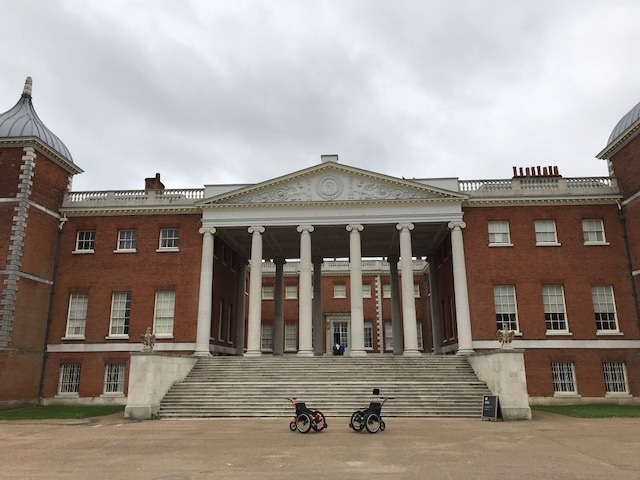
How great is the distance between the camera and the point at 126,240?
32.9 meters

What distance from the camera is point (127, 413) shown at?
21375 millimetres

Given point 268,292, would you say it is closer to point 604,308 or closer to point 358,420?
point 604,308

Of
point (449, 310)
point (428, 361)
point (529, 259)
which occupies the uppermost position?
point (529, 259)

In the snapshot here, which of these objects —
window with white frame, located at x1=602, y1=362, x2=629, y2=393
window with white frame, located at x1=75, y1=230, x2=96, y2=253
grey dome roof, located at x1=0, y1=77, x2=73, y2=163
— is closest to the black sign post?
window with white frame, located at x1=602, y1=362, x2=629, y2=393

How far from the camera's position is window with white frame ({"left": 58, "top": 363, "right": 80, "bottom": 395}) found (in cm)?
3003

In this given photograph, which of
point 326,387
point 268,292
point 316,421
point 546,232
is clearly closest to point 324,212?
point 326,387

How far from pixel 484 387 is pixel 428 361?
4.01 metres

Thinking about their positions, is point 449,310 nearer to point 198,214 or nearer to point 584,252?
point 584,252

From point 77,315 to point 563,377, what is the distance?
3018 cm

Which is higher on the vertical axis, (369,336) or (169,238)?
(169,238)

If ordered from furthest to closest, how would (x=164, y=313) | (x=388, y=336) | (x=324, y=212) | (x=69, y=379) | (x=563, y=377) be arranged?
(x=388, y=336)
(x=164, y=313)
(x=324, y=212)
(x=69, y=379)
(x=563, y=377)

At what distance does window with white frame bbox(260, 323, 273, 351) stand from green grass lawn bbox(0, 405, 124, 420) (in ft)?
71.3

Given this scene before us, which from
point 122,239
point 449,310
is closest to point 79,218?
point 122,239

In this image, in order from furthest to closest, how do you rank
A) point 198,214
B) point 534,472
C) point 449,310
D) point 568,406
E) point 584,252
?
point 449,310, point 198,214, point 584,252, point 568,406, point 534,472
